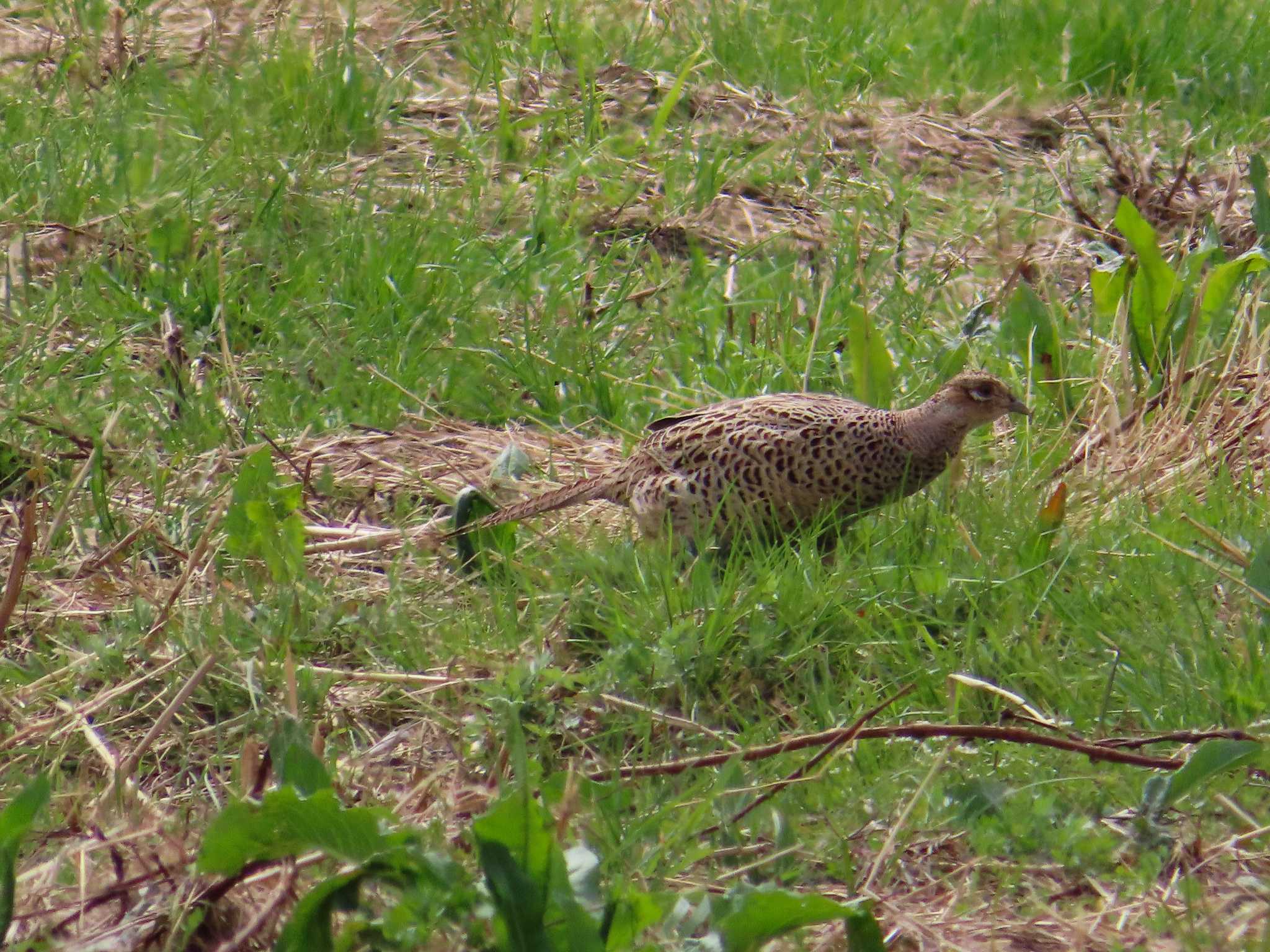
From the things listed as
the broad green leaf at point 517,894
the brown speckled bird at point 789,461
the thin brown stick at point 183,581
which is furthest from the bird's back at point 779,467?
the broad green leaf at point 517,894

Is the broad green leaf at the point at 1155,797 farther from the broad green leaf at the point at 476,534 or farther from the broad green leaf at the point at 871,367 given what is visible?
the broad green leaf at the point at 871,367

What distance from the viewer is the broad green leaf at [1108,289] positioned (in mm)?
5582

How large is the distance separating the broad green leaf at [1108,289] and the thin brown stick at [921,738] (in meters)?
2.45

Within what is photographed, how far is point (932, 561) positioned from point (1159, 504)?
2.36ft

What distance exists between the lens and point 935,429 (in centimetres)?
484

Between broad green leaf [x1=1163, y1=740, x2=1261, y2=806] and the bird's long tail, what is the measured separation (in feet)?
6.97

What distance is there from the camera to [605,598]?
14.2 feet

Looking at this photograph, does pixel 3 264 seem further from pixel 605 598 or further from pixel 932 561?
pixel 932 561

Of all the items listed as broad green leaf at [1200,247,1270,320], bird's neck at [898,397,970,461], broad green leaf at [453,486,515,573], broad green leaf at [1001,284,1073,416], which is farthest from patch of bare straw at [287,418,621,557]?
broad green leaf at [1200,247,1270,320]

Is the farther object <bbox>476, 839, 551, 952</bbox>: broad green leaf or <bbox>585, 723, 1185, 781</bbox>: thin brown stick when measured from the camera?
<bbox>585, 723, 1185, 781</bbox>: thin brown stick

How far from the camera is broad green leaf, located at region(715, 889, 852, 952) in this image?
2.78 m

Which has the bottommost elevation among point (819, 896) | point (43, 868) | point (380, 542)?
point (380, 542)

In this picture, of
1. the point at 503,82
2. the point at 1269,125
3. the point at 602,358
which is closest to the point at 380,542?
the point at 602,358

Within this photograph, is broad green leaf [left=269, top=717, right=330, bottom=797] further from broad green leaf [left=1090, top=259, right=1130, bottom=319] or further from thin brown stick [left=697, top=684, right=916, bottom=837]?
broad green leaf [left=1090, top=259, right=1130, bottom=319]
